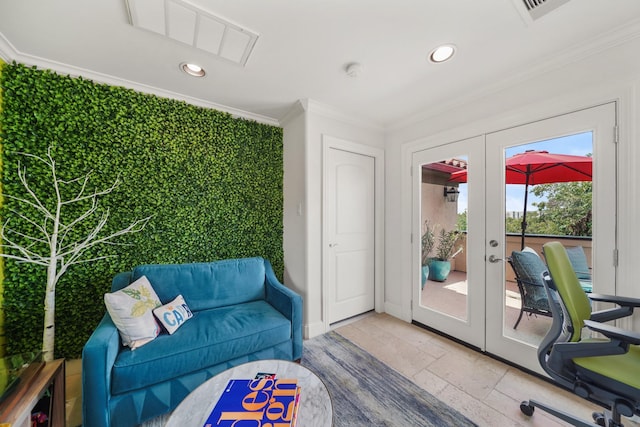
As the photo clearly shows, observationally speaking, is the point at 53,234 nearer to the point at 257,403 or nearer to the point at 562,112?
the point at 257,403

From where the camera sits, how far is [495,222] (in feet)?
6.77

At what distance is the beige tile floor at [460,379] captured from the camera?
1.50m

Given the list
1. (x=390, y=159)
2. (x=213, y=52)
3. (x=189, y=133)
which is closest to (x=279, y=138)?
(x=189, y=133)

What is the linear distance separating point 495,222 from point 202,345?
2.58m

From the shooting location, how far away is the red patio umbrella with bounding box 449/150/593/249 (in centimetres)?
168

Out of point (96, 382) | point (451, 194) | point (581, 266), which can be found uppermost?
point (451, 194)

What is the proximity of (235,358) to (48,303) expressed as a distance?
4.26 feet

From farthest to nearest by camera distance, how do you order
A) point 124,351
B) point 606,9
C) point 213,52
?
1. point 213,52
2. point 124,351
3. point 606,9

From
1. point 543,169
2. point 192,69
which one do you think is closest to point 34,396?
point 192,69

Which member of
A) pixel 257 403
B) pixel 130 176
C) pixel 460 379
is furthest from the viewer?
pixel 130 176

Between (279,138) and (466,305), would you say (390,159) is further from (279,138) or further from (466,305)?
(466,305)

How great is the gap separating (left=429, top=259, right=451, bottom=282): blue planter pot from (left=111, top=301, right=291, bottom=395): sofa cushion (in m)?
1.77

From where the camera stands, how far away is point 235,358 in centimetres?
170

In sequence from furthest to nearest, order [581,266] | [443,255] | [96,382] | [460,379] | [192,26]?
1. [443,255]
2. [460,379]
3. [581,266]
4. [192,26]
5. [96,382]
